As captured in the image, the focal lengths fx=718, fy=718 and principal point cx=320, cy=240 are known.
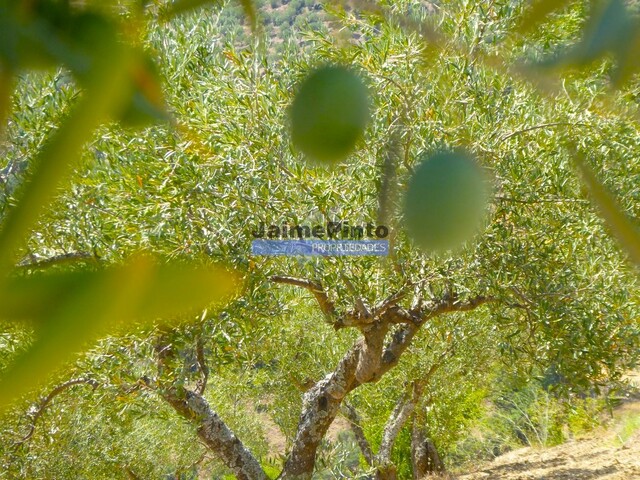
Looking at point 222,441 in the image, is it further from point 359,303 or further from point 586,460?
point 586,460

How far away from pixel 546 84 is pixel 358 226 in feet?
11.4

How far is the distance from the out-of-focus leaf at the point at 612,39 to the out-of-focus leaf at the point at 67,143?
0.30 metres

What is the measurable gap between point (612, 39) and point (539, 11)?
0.19ft

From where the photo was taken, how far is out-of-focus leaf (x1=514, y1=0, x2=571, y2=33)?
0.46 metres

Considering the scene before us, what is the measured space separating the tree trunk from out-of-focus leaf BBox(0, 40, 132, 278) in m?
12.1

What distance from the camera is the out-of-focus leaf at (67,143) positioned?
23 centimetres

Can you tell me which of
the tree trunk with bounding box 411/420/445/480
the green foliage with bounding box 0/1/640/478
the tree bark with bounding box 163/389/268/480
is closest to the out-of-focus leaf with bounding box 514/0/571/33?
the green foliage with bounding box 0/1/640/478

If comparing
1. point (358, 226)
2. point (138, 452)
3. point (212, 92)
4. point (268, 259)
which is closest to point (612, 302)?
point (358, 226)

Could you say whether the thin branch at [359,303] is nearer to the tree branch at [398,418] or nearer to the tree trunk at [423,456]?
the tree branch at [398,418]

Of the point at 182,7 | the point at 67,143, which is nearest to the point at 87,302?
the point at 67,143

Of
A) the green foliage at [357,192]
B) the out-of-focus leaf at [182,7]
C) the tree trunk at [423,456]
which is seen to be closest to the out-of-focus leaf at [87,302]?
the out-of-focus leaf at [182,7]

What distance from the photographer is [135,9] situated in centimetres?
38

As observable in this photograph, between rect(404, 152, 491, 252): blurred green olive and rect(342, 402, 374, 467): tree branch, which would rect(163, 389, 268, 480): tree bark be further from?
rect(404, 152, 491, 252): blurred green olive

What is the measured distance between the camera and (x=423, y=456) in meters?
12.1
